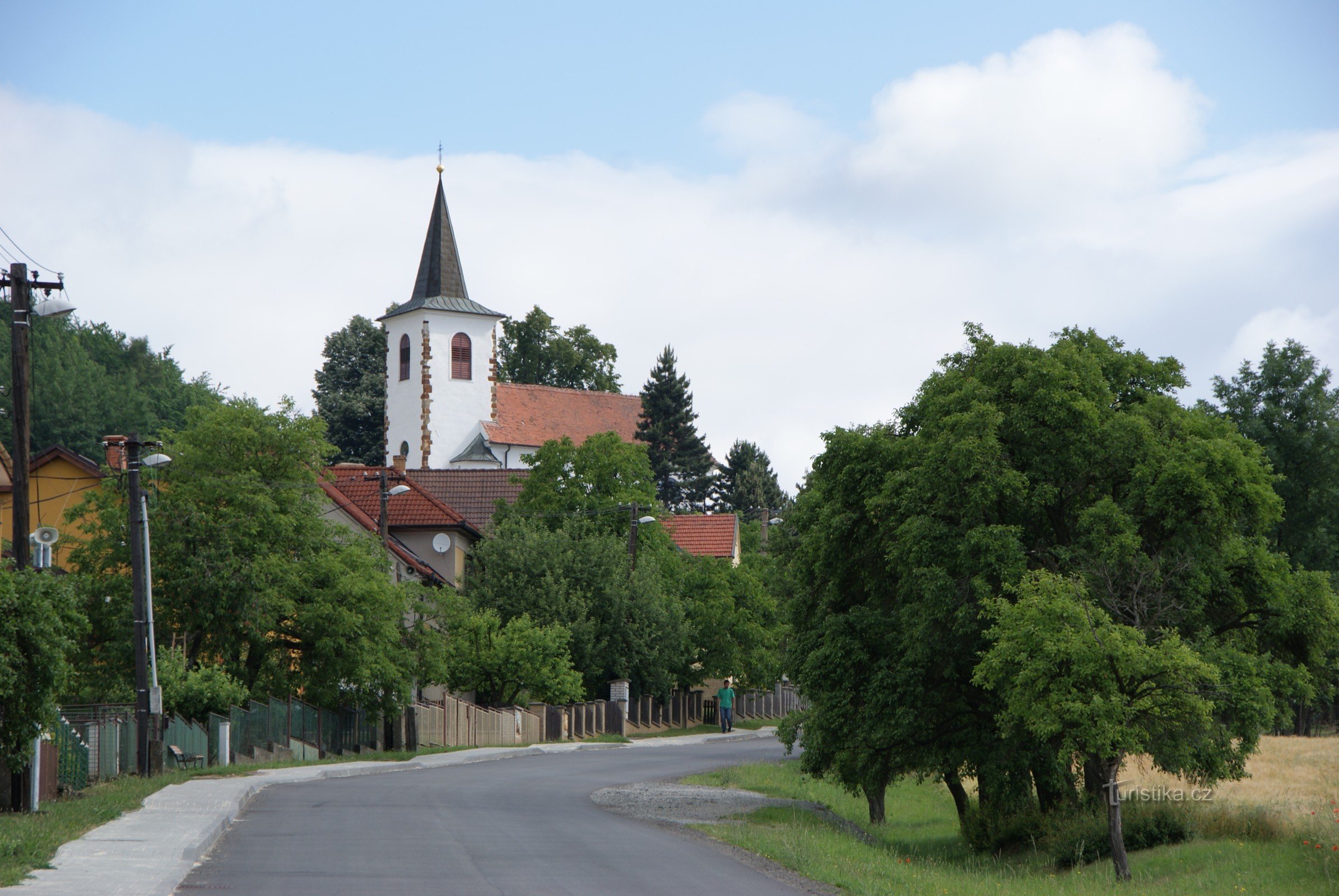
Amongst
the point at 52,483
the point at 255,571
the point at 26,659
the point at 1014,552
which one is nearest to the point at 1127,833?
the point at 1014,552

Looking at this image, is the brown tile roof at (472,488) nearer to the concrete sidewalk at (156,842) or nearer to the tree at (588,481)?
the tree at (588,481)

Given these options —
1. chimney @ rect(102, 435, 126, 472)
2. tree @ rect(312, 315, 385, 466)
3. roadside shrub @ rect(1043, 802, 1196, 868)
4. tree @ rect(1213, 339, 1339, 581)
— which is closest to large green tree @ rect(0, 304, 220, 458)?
tree @ rect(312, 315, 385, 466)

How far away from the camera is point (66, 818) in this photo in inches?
678

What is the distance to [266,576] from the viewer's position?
1261 inches

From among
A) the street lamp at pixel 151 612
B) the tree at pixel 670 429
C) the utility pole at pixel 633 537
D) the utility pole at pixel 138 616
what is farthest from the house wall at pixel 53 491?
the tree at pixel 670 429

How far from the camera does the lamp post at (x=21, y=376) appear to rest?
2061 centimetres

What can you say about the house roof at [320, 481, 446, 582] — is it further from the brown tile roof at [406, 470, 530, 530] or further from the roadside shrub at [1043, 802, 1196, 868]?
the roadside shrub at [1043, 802, 1196, 868]

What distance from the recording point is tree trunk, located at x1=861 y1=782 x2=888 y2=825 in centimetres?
2545

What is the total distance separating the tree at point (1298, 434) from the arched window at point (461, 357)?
46.0 m

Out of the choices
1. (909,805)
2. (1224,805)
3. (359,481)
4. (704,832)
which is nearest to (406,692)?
(909,805)

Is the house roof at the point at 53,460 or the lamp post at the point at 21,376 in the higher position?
the house roof at the point at 53,460

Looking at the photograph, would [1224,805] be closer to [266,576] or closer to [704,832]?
[704,832]

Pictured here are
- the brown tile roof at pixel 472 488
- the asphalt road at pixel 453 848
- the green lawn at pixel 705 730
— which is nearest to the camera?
the asphalt road at pixel 453 848

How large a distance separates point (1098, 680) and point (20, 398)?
15998 millimetres
